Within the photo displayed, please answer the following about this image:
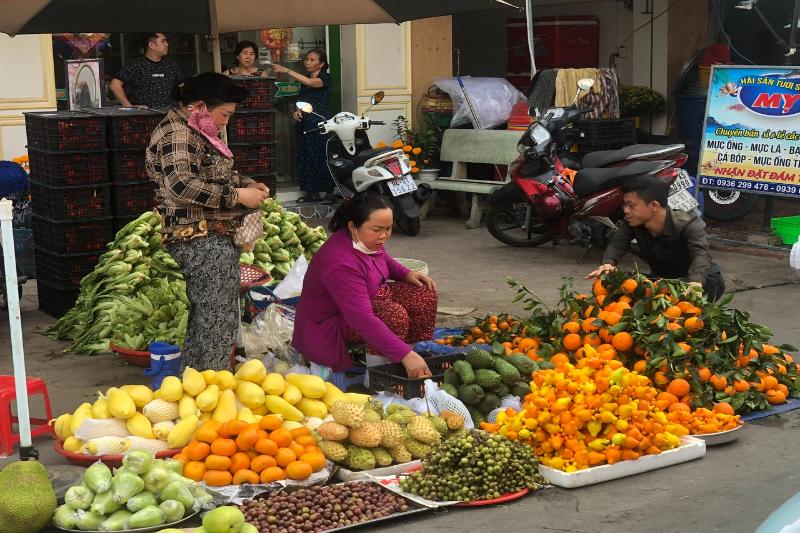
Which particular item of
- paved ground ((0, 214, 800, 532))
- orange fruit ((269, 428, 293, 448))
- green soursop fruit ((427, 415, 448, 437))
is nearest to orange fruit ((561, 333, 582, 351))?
paved ground ((0, 214, 800, 532))

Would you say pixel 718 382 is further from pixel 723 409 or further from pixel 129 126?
pixel 129 126

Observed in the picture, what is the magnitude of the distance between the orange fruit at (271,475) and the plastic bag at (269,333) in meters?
1.98

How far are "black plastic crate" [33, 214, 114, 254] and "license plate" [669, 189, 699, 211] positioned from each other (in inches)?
178

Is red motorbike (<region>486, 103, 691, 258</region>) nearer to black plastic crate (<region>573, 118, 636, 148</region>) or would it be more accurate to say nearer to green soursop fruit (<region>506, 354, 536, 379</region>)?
black plastic crate (<region>573, 118, 636, 148</region>)

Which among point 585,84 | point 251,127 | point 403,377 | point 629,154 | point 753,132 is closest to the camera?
point 403,377

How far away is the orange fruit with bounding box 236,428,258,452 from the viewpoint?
16.5ft

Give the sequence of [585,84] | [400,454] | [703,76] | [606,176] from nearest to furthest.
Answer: [400,454] < [606,176] < [585,84] < [703,76]

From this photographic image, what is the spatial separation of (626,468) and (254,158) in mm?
4542

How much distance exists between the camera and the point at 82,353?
7.59 m

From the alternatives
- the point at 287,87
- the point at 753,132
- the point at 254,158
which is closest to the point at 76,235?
the point at 254,158

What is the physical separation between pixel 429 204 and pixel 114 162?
16.3ft

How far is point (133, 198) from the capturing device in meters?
8.32

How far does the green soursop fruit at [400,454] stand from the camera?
5293mm

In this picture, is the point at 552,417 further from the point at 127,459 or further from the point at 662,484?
the point at 127,459
